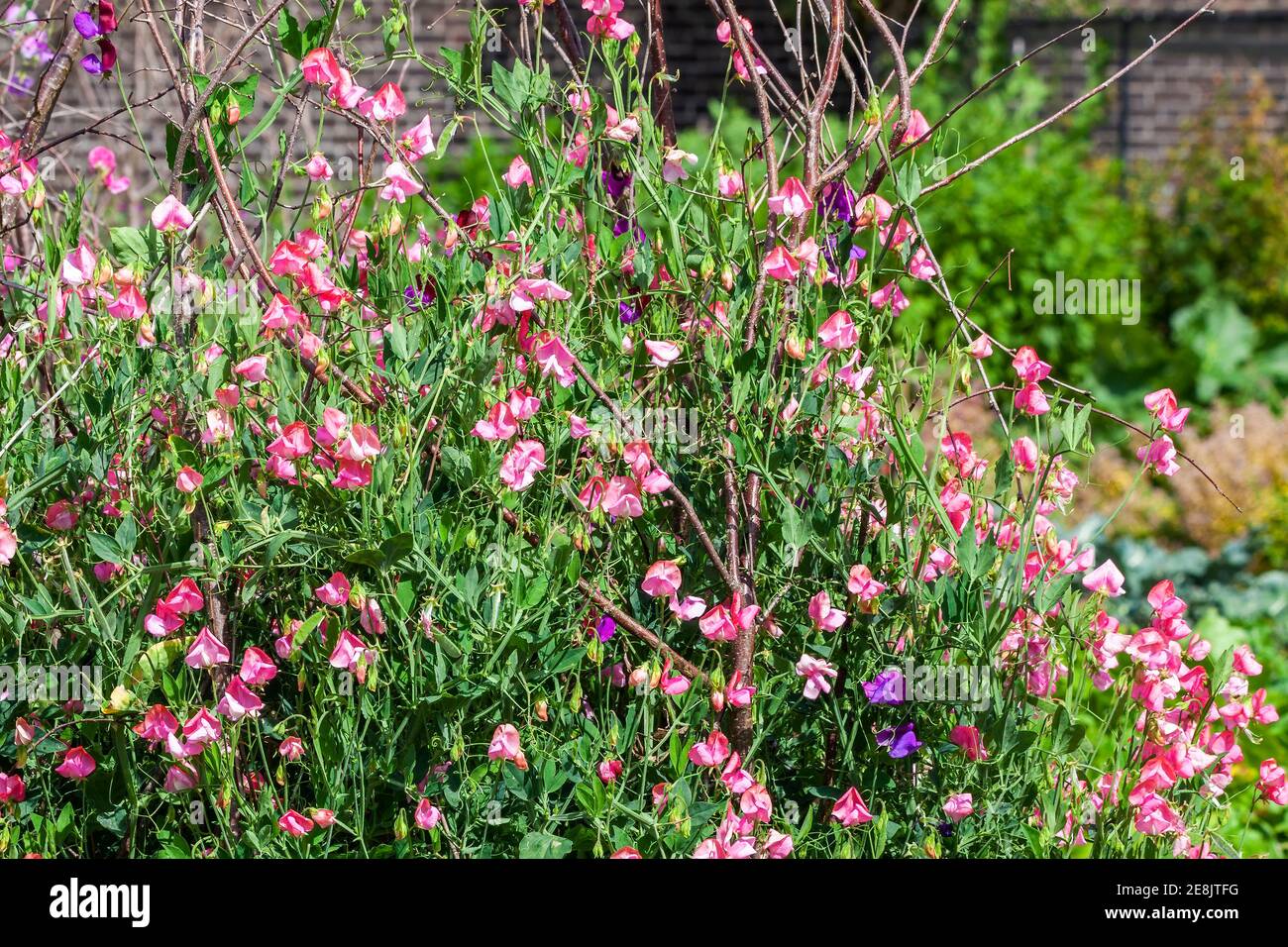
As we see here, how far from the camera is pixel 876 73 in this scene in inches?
347

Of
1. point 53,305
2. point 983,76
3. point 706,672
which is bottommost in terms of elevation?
point 706,672

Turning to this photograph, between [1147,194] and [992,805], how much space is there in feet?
23.9

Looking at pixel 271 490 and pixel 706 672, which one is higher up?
pixel 271 490

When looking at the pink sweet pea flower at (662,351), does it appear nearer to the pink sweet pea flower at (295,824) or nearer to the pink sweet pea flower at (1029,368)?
the pink sweet pea flower at (1029,368)

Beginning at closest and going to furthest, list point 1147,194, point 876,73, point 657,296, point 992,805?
1. point 992,805
2. point 657,296
3. point 1147,194
4. point 876,73

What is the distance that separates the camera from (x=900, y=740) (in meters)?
1.83

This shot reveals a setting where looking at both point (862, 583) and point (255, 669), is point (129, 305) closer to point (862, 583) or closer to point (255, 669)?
point (255, 669)

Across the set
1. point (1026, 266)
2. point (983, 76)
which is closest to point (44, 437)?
point (1026, 266)

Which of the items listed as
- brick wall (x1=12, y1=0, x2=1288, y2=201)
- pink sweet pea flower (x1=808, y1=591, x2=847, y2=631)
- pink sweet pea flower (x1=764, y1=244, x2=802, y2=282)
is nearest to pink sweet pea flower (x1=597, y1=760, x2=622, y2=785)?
pink sweet pea flower (x1=808, y1=591, x2=847, y2=631)

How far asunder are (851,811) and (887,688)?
0.18m

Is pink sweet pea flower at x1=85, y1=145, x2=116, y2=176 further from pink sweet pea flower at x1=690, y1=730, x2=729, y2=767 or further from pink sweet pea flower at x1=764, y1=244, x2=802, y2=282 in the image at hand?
pink sweet pea flower at x1=690, y1=730, x2=729, y2=767

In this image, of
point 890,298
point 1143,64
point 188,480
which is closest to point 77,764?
point 188,480

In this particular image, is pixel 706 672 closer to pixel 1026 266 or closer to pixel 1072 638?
pixel 1072 638

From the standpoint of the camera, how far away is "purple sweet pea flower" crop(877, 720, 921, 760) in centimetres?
182
